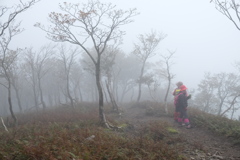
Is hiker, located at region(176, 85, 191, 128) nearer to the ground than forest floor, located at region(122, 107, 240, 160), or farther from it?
farther from it

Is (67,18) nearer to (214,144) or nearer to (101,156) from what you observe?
(101,156)

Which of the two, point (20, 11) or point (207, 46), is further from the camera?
point (207, 46)

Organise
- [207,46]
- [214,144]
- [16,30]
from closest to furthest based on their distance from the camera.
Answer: [214,144] → [16,30] → [207,46]

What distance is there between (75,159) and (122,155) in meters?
1.29


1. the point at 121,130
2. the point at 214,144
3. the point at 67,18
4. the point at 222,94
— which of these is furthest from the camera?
the point at 222,94

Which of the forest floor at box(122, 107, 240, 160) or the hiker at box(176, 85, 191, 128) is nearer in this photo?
the forest floor at box(122, 107, 240, 160)

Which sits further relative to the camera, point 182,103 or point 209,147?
point 182,103

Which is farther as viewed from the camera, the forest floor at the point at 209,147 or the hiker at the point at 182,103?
the hiker at the point at 182,103

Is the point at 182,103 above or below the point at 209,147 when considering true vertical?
above

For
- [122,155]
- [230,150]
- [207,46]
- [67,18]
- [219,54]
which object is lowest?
[230,150]

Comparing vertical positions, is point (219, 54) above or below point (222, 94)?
above

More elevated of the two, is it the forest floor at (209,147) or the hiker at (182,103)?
the hiker at (182,103)

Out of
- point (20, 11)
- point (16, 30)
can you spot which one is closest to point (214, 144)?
point (20, 11)

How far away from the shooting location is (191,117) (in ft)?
35.2
